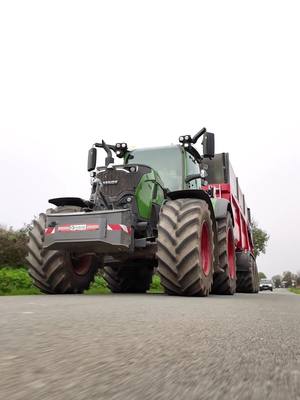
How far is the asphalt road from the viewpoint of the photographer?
128 centimetres

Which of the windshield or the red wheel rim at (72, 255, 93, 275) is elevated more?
the windshield

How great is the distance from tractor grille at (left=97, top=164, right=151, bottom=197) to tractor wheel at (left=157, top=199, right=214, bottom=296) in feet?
3.52

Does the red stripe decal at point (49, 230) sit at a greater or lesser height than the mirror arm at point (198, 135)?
lesser

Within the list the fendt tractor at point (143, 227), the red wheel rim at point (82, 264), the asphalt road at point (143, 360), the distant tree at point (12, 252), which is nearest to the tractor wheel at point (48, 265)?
the fendt tractor at point (143, 227)

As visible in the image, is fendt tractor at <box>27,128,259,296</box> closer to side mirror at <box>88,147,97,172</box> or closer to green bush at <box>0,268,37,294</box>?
side mirror at <box>88,147,97,172</box>

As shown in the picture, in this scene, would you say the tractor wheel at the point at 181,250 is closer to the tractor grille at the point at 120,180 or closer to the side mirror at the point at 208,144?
the tractor grille at the point at 120,180

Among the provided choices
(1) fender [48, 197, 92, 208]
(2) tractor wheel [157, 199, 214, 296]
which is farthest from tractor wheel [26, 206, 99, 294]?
(2) tractor wheel [157, 199, 214, 296]

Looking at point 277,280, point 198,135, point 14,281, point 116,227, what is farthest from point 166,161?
point 277,280

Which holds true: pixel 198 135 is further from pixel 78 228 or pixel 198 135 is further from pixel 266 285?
pixel 266 285

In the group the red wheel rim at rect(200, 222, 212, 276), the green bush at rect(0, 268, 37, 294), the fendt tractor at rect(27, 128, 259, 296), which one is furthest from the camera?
the green bush at rect(0, 268, 37, 294)

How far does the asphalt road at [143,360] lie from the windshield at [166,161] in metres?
5.63

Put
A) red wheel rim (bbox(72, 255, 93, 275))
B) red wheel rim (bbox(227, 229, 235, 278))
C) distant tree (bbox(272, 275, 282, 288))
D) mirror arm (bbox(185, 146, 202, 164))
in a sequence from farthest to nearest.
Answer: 1. distant tree (bbox(272, 275, 282, 288))
2. red wheel rim (bbox(227, 229, 235, 278))
3. mirror arm (bbox(185, 146, 202, 164))
4. red wheel rim (bbox(72, 255, 93, 275))

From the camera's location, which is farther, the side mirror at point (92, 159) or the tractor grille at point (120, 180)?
the side mirror at point (92, 159)

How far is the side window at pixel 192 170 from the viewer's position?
28.2 ft
